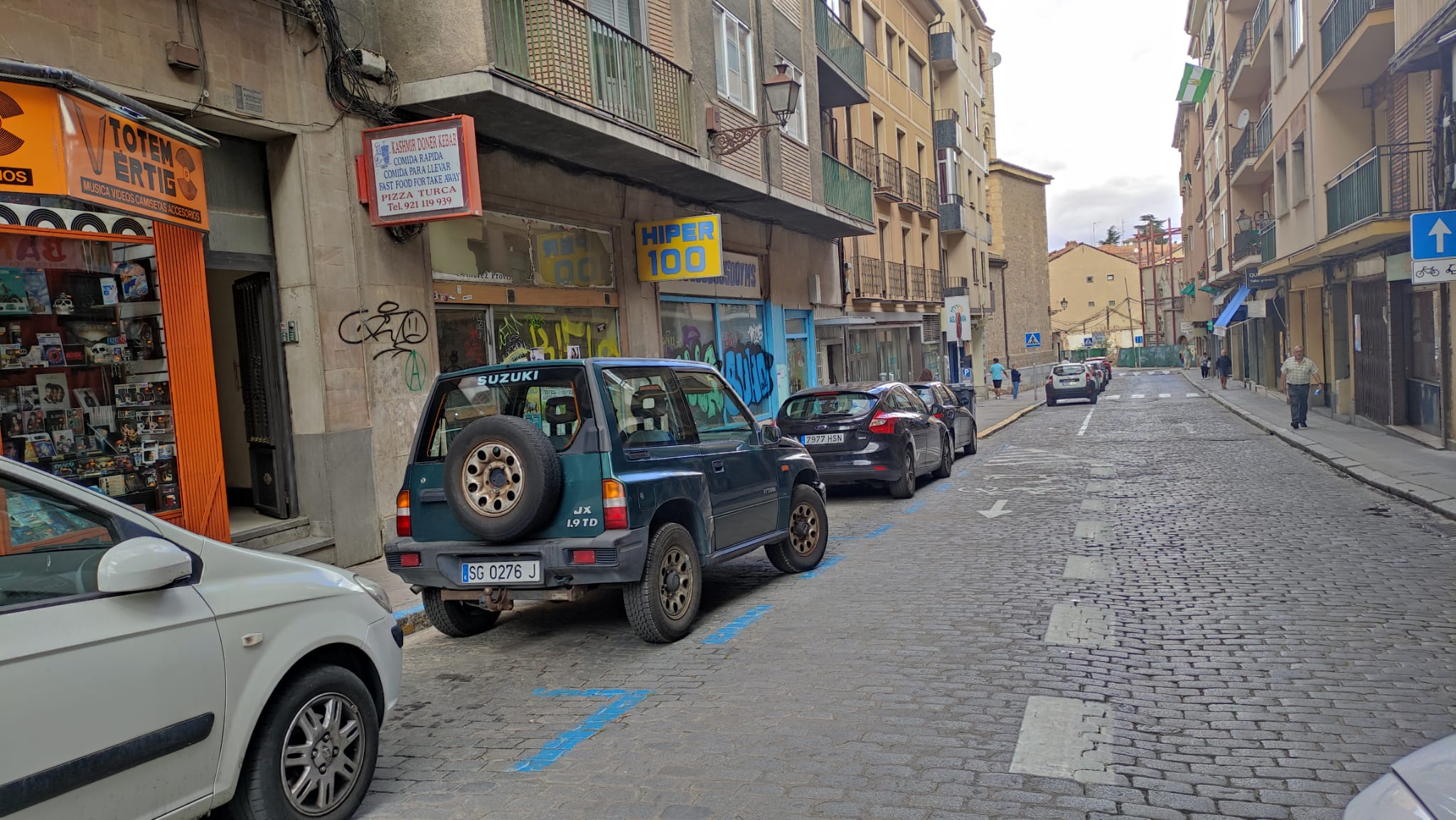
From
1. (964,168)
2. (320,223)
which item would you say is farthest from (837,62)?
(964,168)

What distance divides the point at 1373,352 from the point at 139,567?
923 inches

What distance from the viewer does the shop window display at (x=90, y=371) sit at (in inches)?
284

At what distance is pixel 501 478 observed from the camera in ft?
18.7

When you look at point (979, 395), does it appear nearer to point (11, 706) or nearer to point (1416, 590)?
point (1416, 590)

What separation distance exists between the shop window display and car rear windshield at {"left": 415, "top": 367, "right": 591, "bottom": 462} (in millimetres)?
3332

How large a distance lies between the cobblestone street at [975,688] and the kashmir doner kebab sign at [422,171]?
4.19 m

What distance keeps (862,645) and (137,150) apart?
20.1 feet

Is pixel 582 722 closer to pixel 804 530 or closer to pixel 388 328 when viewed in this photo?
pixel 804 530

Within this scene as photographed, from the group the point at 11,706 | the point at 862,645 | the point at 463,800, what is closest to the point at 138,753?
the point at 11,706

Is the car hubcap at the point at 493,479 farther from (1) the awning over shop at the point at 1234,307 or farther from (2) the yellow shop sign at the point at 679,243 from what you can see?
(1) the awning over shop at the point at 1234,307

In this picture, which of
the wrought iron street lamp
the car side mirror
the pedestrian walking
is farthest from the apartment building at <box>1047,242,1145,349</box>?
the car side mirror

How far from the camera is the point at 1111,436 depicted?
22141 millimetres

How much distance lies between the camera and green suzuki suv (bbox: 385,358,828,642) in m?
5.72

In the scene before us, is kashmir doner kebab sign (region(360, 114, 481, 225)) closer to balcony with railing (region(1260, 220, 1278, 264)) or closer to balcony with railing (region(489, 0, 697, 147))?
balcony with railing (region(489, 0, 697, 147))
